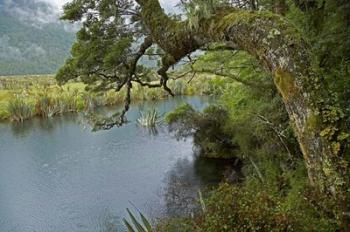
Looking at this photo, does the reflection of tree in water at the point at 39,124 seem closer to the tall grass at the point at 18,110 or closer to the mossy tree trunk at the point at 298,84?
the tall grass at the point at 18,110

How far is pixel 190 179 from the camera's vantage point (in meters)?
13.5

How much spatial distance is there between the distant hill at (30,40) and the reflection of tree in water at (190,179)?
76.2 meters

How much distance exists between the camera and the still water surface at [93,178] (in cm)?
1101

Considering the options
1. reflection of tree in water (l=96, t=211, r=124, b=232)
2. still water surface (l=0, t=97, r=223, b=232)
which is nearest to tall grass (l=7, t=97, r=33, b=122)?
still water surface (l=0, t=97, r=223, b=232)

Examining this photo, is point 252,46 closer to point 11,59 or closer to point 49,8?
point 11,59

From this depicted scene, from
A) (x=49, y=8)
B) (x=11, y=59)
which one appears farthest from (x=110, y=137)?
(x=49, y=8)

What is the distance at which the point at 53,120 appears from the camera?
27.7m

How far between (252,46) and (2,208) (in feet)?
32.0

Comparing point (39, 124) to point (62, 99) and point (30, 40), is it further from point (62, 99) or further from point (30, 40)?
point (30, 40)

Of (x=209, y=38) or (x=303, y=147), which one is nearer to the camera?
(x=303, y=147)

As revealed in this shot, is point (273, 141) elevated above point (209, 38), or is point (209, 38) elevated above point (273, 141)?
point (209, 38)

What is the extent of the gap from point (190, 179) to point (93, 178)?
118 inches

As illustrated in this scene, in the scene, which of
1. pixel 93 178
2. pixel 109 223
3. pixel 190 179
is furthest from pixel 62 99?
pixel 109 223

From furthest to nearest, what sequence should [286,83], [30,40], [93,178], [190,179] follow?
[30,40]
[93,178]
[190,179]
[286,83]
